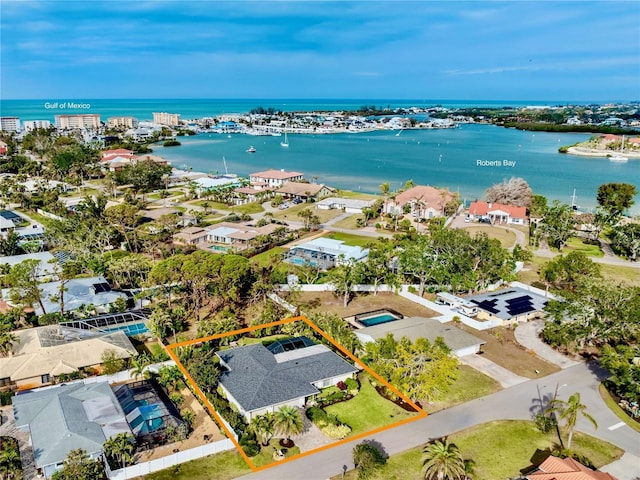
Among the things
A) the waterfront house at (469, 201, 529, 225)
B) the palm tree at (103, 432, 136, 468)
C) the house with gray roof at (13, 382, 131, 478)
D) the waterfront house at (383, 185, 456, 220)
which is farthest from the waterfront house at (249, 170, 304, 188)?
the palm tree at (103, 432, 136, 468)

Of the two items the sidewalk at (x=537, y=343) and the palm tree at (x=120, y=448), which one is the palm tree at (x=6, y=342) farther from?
the sidewalk at (x=537, y=343)

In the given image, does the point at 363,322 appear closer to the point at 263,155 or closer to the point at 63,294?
the point at 63,294

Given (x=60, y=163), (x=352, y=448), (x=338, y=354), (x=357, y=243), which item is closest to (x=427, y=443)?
(x=352, y=448)

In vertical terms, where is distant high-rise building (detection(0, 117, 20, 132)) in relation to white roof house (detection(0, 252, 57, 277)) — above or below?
above

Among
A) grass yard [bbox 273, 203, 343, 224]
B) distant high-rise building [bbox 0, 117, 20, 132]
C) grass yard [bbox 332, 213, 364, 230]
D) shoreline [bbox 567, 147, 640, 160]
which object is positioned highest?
distant high-rise building [bbox 0, 117, 20, 132]

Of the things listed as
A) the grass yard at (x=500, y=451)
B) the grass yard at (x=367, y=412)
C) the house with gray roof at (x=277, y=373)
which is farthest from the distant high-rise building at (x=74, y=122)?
the grass yard at (x=500, y=451)

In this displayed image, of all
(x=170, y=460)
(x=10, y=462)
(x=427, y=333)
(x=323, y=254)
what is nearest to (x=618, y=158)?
(x=323, y=254)

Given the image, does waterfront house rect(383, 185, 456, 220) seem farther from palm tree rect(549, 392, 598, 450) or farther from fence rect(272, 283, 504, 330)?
palm tree rect(549, 392, 598, 450)
